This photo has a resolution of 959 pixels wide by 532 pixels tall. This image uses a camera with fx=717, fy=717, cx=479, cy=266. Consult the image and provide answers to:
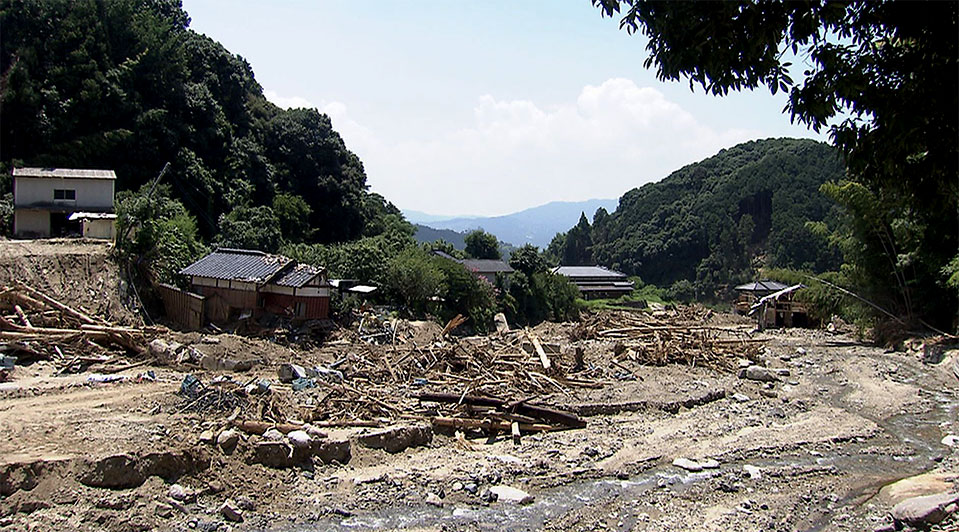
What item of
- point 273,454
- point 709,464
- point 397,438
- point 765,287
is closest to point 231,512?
point 273,454

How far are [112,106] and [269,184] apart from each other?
874cm

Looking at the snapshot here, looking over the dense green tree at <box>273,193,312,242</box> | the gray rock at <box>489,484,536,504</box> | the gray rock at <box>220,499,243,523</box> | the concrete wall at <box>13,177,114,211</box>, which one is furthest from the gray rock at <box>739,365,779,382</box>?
the dense green tree at <box>273,193,312,242</box>

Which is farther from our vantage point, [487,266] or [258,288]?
[487,266]

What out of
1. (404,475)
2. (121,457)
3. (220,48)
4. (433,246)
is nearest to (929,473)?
(404,475)

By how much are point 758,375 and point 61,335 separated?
16461 mm

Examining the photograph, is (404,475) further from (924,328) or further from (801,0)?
(924,328)

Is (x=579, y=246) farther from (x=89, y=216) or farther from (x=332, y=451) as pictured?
(x=332, y=451)

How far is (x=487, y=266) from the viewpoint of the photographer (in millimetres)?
41062

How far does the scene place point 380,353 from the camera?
17969 mm

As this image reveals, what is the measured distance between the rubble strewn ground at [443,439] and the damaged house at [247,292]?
55.2 inches

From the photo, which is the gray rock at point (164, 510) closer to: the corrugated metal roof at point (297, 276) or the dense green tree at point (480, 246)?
the corrugated metal roof at point (297, 276)

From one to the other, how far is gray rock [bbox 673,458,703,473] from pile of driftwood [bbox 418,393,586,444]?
2.20m

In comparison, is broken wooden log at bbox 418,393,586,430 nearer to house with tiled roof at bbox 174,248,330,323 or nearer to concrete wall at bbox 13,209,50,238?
house with tiled roof at bbox 174,248,330,323

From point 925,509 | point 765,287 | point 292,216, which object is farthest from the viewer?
point 765,287
